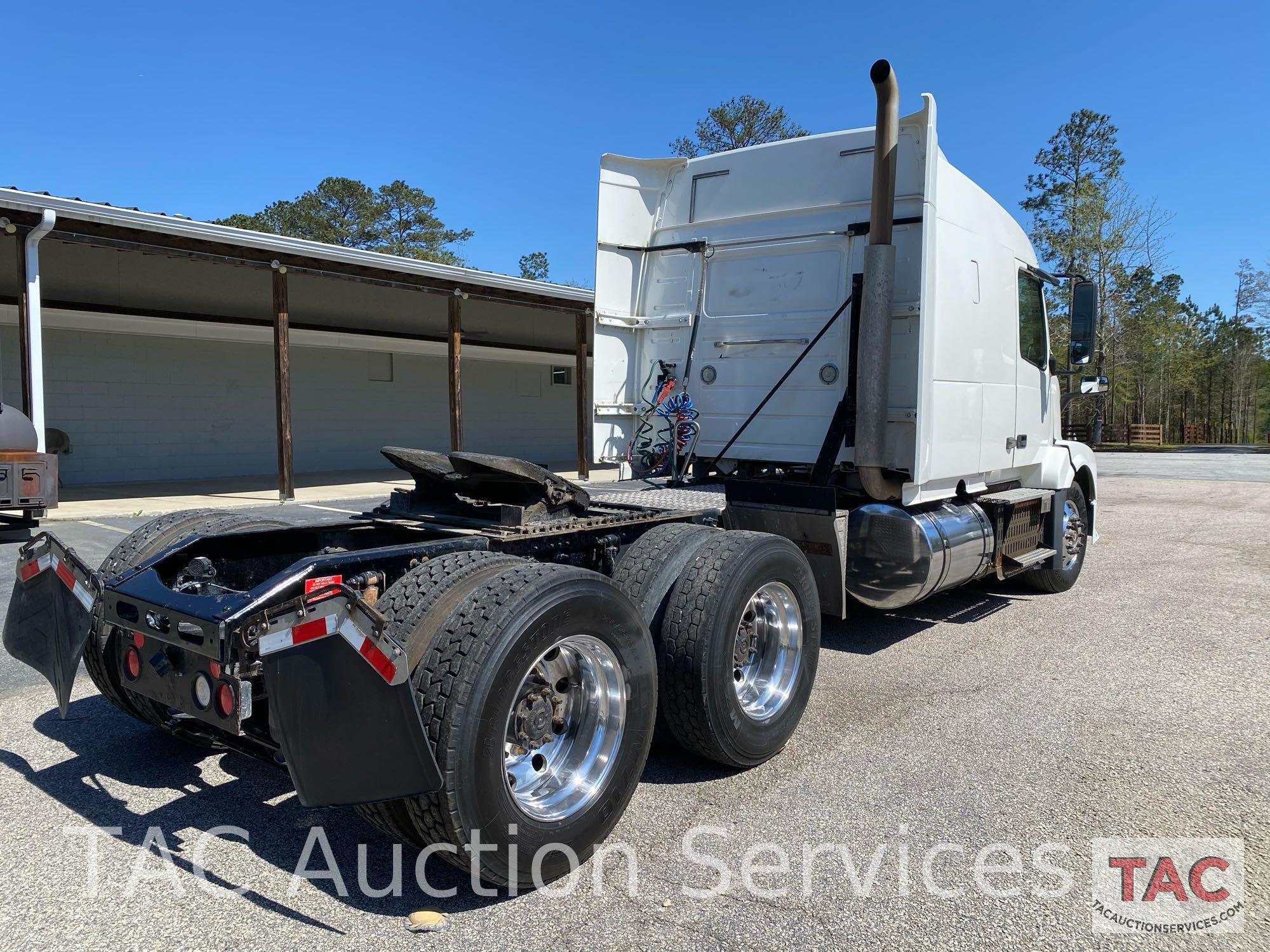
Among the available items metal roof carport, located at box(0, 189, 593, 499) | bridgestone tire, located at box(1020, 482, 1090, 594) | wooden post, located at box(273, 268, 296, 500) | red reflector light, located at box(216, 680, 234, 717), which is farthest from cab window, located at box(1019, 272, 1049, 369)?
wooden post, located at box(273, 268, 296, 500)

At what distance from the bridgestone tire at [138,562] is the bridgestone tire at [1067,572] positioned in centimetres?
613

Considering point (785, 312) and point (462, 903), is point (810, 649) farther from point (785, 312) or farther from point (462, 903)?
point (785, 312)

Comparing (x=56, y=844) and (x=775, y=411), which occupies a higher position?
(x=775, y=411)

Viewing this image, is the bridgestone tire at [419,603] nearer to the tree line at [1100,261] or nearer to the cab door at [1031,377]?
the cab door at [1031,377]

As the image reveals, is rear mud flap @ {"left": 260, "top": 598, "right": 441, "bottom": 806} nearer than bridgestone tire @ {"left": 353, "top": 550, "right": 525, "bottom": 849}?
Yes

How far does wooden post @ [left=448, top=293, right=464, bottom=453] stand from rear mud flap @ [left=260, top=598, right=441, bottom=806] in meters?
12.9

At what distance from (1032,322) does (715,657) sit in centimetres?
490

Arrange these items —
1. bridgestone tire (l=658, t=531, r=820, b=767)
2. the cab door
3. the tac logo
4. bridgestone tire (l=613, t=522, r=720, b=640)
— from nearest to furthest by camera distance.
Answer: the tac logo
bridgestone tire (l=658, t=531, r=820, b=767)
bridgestone tire (l=613, t=522, r=720, b=640)
the cab door

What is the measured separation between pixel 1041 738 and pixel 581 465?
44.4 feet

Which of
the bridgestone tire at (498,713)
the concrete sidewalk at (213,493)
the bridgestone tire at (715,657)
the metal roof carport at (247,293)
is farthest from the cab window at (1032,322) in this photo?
the metal roof carport at (247,293)

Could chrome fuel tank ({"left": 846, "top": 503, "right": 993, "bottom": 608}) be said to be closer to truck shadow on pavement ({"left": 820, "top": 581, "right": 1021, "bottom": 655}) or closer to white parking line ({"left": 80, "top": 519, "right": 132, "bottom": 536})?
truck shadow on pavement ({"left": 820, "top": 581, "right": 1021, "bottom": 655})

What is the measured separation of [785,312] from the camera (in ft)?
19.5

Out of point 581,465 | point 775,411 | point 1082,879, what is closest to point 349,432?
point 581,465

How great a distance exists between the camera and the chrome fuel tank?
17.4ft
